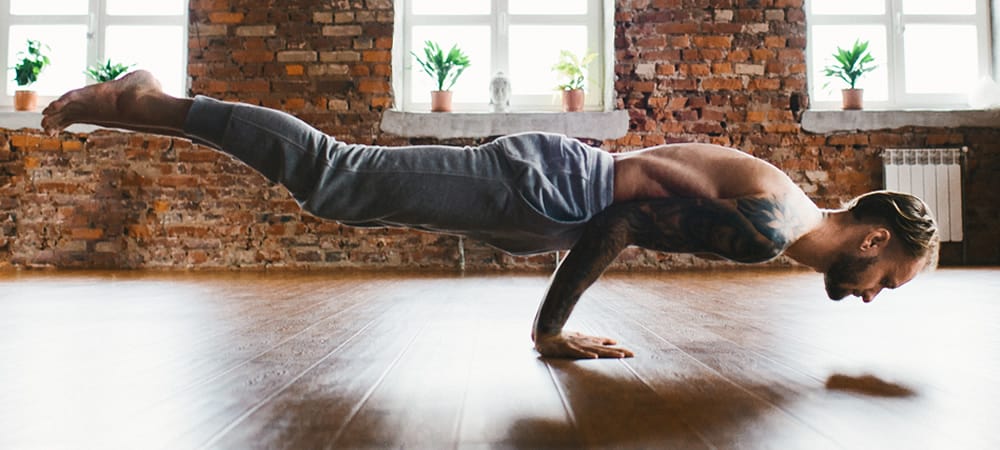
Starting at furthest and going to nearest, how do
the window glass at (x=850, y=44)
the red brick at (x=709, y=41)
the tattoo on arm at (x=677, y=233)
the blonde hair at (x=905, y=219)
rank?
the window glass at (x=850, y=44) < the red brick at (x=709, y=41) < the blonde hair at (x=905, y=219) < the tattoo on arm at (x=677, y=233)

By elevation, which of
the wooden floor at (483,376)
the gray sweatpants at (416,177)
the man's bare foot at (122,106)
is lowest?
the wooden floor at (483,376)

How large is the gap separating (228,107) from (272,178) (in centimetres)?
19

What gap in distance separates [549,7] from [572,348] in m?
4.15

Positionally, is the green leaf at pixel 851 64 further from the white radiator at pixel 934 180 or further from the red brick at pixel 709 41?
the red brick at pixel 709 41

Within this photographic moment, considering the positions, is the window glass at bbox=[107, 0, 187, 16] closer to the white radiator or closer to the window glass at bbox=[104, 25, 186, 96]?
the window glass at bbox=[104, 25, 186, 96]

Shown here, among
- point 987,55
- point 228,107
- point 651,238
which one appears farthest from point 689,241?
point 987,55

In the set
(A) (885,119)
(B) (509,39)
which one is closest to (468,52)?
(B) (509,39)

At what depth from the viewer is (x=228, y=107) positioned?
57.7 inches

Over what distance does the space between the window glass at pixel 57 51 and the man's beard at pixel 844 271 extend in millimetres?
5483

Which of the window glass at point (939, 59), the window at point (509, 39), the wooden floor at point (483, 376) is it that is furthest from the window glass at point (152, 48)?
the window glass at point (939, 59)

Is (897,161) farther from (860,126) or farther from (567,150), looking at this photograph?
(567,150)

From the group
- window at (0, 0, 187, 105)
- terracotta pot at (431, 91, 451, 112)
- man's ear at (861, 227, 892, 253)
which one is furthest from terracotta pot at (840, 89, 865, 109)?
window at (0, 0, 187, 105)

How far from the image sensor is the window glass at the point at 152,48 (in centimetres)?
510

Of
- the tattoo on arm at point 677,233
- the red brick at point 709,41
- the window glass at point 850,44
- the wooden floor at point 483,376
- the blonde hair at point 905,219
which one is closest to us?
the wooden floor at point 483,376
